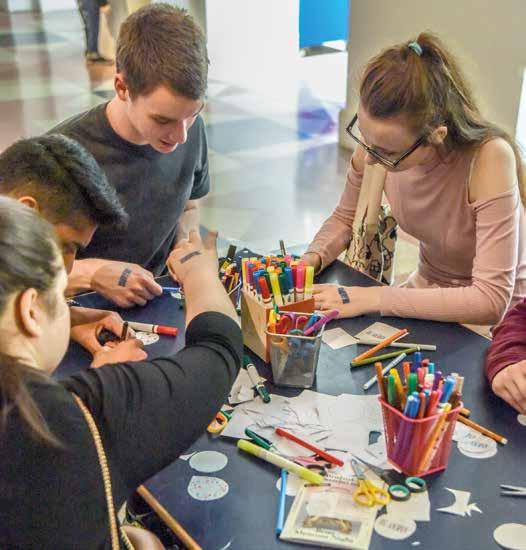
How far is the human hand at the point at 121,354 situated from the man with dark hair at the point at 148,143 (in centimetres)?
24

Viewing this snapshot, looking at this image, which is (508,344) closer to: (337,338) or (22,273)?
(337,338)

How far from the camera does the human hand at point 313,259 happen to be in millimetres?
1768

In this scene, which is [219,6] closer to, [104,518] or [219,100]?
[219,100]

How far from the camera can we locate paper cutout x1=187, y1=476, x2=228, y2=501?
1.08 metres

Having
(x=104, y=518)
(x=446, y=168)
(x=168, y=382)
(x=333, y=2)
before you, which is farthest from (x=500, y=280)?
(x=333, y=2)

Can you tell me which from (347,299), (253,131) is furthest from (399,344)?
(253,131)

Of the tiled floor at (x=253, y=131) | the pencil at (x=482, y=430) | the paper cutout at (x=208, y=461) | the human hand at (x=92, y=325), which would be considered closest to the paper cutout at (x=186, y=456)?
the paper cutout at (x=208, y=461)

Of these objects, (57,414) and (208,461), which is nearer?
(57,414)

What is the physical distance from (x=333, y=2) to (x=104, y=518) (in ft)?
22.9

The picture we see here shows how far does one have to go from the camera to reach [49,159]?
1.31 metres

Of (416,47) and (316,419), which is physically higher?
(416,47)

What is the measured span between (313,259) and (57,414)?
104cm

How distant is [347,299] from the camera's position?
1.58m

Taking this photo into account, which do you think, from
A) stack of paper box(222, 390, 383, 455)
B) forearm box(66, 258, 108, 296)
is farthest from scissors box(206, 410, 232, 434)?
forearm box(66, 258, 108, 296)
